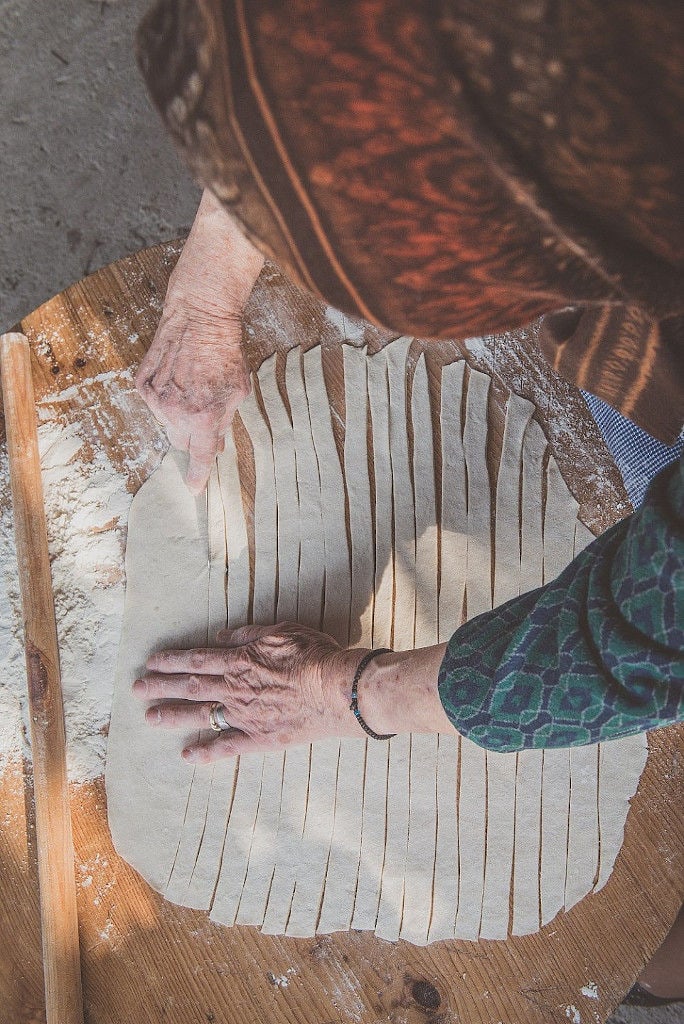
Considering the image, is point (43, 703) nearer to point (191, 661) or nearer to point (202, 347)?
point (191, 661)

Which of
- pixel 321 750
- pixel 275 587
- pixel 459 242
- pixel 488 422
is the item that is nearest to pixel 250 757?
pixel 321 750

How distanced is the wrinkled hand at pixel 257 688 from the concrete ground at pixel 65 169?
1.41 m

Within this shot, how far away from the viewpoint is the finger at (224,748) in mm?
1393

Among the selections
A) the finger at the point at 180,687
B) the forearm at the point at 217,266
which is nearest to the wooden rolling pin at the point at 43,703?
the finger at the point at 180,687

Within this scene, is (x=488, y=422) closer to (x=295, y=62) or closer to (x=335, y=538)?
(x=335, y=538)

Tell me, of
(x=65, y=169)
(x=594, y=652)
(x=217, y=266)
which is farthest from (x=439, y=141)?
(x=65, y=169)

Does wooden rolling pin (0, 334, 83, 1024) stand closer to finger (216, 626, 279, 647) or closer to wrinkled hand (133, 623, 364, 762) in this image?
wrinkled hand (133, 623, 364, 762)

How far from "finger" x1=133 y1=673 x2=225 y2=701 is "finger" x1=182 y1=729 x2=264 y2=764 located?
8 cm

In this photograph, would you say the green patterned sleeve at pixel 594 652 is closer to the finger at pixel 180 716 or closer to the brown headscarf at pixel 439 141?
the brown headscarf at pixel 439 141

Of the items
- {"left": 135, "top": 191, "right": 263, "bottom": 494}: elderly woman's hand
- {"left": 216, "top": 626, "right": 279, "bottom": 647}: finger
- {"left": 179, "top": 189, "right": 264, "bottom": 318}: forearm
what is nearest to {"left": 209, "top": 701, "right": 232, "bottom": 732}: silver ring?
{"left": 216, "top": 626, "right": 279, "bottom": 647}: finger

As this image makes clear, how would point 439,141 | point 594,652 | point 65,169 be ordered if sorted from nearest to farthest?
point 439,141, point 594,652, point 65,169

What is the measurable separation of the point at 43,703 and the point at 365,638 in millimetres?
623

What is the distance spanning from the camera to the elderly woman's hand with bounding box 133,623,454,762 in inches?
48.9

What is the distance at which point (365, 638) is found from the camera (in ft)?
4.89
